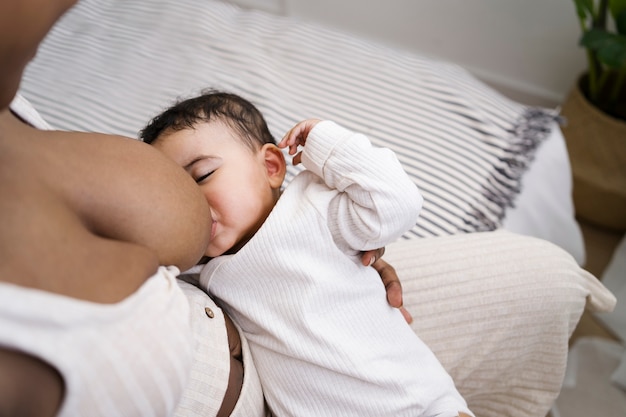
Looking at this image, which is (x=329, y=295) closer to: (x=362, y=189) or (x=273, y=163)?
(x=362, y=189)

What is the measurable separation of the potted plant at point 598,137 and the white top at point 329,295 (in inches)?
49.7

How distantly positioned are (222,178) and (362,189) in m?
0.20

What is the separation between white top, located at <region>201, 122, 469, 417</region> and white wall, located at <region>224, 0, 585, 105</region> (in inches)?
62.9

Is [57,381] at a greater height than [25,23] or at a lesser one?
lesser

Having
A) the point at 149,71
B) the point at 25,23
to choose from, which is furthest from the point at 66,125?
the point at 25,23

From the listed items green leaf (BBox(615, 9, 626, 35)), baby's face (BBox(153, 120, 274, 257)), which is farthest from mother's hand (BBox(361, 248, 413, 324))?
green leaf (BBox(615, 9, 626, 35))

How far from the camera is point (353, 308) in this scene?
Result: 821 mm

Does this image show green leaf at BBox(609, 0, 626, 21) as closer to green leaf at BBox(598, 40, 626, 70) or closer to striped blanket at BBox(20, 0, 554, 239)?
green leaf at BBox(598, 40, 626, 70)

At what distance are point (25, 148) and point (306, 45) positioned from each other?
1085 millimetres

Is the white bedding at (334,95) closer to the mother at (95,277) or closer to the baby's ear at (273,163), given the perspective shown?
the baby's ear at (273,163)

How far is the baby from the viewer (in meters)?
0.77

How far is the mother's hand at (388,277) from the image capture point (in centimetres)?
85

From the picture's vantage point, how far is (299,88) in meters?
1.39

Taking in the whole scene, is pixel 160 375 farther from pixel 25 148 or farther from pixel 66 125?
pixel 66 125
